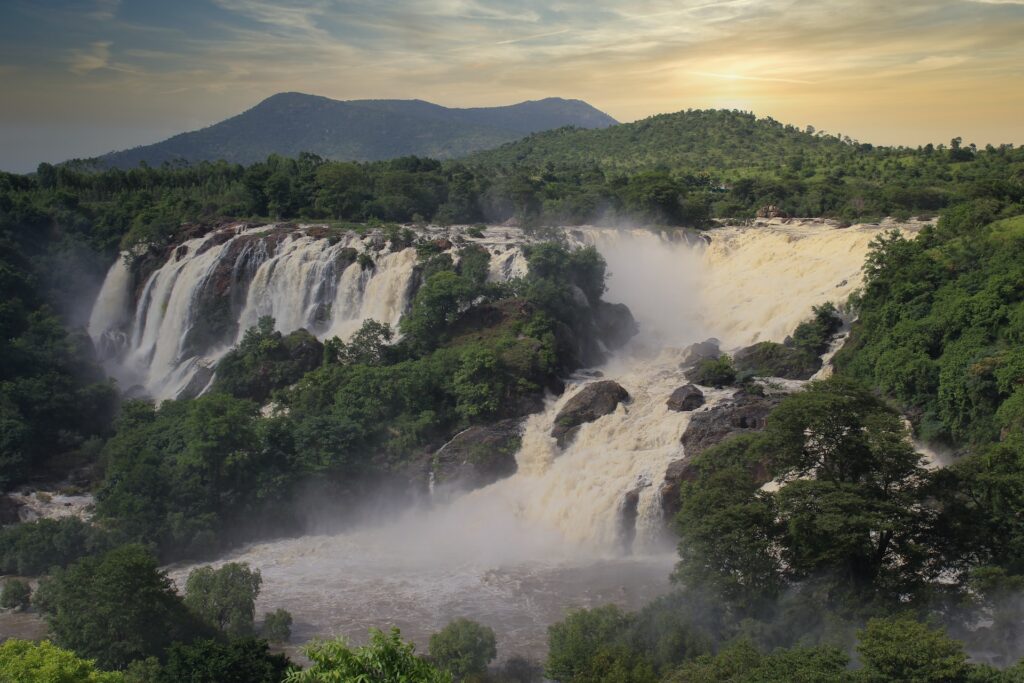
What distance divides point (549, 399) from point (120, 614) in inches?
549

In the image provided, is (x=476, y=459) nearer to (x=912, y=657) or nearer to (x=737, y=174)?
(x=912, y=657)

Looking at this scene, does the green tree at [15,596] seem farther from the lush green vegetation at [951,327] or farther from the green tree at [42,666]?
the lush green vegetation at [951,327]

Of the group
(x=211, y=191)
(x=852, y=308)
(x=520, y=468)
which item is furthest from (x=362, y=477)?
(x=211, y=191)

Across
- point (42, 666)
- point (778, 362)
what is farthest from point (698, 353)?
point (42, 666)

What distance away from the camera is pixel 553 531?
22.6 meters

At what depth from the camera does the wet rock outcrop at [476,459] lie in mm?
25094

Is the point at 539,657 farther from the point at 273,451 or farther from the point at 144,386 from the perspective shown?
the point at 144,386

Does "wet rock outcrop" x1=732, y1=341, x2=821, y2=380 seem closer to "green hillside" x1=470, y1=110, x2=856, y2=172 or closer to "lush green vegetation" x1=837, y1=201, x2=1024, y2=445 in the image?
"lush green vegetation" x1=837, y1=201, x2=1024, y2=445

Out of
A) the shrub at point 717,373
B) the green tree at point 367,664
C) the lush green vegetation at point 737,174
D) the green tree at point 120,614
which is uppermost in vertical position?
the lush green vegetation at point 737,174

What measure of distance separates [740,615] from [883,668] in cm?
Result: 384

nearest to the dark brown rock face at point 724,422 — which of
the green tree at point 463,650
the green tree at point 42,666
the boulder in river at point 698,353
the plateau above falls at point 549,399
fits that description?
the plateau above falls at point 549,399

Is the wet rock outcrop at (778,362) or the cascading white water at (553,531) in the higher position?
the wet rock outcrop at (778,362)

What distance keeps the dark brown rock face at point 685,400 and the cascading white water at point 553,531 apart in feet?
0.95

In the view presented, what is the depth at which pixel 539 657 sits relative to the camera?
55.8 feet
